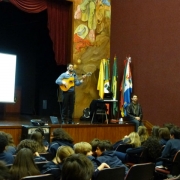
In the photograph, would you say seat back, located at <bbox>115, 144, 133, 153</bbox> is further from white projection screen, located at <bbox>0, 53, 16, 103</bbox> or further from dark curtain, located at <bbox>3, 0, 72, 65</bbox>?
dark curtain, located at <bbox>3, 0, 72, 65</bbox>

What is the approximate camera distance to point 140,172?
3197 millimetres

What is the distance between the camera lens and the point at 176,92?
850cm

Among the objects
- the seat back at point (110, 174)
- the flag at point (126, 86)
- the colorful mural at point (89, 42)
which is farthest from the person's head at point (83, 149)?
the colorful mural at point (89, 42)

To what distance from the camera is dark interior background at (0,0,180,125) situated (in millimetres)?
8711

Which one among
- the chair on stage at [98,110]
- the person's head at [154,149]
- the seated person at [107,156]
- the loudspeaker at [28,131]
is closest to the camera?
the seated person at [107,156]

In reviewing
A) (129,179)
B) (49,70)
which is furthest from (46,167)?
(49,70)

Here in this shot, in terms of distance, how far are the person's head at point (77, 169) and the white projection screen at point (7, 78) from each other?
242 inches

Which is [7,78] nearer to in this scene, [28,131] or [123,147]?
[28,131]

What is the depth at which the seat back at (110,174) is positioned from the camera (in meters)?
2.84

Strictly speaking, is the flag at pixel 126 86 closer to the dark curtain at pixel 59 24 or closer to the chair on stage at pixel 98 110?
the chair on stage at pixel 98 110

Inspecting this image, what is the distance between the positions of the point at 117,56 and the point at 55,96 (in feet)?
8.27

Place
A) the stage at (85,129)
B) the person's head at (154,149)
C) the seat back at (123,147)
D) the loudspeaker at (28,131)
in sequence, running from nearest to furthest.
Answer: the person's head at (154,149), the seat back at (123,147), the loudspeaker at (28,131), the stage at (85,129)

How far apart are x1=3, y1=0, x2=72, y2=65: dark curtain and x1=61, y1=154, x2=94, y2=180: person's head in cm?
758

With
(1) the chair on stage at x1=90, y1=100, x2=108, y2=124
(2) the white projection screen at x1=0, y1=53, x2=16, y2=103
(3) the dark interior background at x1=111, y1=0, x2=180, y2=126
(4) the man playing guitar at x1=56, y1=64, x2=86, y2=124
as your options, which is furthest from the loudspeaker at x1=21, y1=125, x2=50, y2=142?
(3) the dark interior background at x1=111, y1=0, x2=180, y2=126
